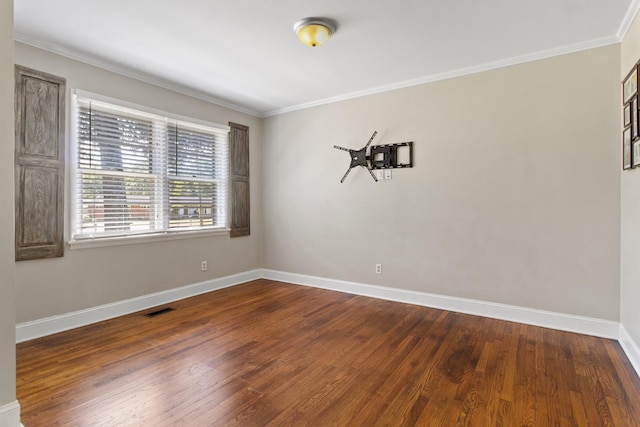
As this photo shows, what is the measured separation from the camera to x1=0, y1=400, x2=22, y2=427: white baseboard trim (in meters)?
1.58

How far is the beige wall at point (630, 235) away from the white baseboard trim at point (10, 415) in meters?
3.92

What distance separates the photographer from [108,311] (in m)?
3.34

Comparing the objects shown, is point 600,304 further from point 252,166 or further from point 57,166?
point 57,166

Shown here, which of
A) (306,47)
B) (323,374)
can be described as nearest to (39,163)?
(306,47)

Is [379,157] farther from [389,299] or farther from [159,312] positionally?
[159,312]

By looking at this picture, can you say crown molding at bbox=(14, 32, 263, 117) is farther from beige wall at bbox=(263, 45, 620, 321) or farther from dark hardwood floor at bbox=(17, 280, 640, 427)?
dark hardwood floor at bbox=(17, 280, 640, 427)

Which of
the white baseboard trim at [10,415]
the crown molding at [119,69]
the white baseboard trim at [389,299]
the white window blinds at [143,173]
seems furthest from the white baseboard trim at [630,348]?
the crown molding at [119,69]

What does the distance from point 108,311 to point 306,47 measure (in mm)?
3336

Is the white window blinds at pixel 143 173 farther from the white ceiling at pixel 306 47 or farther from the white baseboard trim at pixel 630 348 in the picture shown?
the white baseboard trim at pixel 630 348

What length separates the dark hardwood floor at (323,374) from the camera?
1815 mm

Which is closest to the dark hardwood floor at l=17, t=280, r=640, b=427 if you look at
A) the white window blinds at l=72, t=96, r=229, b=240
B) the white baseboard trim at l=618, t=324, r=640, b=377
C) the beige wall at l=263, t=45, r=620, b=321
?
the white baseboard trim at l=618, t=324, r=640, b=377

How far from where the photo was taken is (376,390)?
6.75ft

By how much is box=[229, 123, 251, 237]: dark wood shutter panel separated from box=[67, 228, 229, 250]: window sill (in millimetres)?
280

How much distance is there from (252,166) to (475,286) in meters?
3.55
